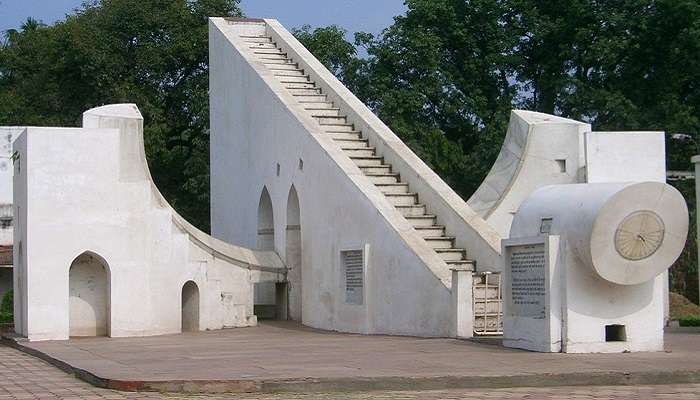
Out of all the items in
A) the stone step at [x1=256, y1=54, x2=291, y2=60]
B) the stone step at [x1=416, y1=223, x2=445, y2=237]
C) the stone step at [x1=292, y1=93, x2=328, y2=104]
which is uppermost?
the stone step at [x1=256, y1=54, x2=291, y2=60]

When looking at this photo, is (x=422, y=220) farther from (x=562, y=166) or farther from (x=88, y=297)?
(x=88, y=297)

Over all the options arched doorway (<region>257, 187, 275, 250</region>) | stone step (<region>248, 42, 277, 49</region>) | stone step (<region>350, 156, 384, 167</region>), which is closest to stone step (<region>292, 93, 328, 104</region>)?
arched doorway (<region>257, 187, 275, 250</region>)

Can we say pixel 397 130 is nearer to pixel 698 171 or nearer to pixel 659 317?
pixel 698 171

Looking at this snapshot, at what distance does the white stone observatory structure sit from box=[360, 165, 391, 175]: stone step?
21mm

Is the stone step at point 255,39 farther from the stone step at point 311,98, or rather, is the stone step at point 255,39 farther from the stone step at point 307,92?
the stone step at point 311,98

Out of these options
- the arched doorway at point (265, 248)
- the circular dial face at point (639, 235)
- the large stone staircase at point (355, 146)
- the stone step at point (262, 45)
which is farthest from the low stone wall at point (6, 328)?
the circular dial face at point (639, 235)

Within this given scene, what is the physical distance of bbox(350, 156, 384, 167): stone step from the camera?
1900 cm

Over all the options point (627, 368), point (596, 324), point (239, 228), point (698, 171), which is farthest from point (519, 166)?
point (627, 368)

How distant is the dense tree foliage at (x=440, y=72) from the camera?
29.5m

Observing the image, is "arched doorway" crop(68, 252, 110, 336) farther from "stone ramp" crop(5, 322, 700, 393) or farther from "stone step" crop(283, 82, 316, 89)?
"stone step" crop(283, 82, 316, 89)

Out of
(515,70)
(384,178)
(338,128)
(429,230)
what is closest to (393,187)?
(384,178)

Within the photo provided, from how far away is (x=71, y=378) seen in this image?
1148 cm

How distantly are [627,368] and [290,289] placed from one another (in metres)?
9.41

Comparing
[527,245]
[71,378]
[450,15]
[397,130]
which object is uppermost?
[450,15]
